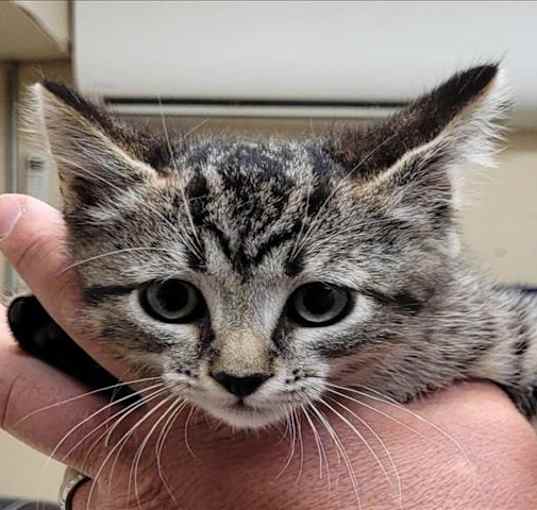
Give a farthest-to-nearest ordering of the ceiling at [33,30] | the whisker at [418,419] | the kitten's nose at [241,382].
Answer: the ceiling at [33,30], the whisker at [418,419], the kitten's nose at [241,382]

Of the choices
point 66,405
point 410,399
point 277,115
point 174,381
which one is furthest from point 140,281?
point 277,115

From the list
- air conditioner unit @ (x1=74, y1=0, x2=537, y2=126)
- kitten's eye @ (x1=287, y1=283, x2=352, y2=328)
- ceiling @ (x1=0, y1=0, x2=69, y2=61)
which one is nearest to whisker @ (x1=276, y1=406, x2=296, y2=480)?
kitten's eye @ (x1=287, y1=283, x2=352, y2=328)

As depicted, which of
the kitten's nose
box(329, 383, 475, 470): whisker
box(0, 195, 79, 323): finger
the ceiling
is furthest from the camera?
the ceiling

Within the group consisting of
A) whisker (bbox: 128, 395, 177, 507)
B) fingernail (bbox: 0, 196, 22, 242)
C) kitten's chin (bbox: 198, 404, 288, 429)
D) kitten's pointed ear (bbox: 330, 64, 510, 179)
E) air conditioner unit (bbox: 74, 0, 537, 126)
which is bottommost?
whisker (bbox: 128, 395, 177, 507)

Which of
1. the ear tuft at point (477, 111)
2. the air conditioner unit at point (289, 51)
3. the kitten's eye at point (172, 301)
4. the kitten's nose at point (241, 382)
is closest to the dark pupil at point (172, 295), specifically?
the kitten's eye at point (172, 301)

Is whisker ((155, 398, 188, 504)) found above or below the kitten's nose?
below

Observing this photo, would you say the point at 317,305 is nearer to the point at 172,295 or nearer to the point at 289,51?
the point at 172,295

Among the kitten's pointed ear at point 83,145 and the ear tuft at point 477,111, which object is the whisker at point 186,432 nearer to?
the kitten's pointed ear at point 83,145

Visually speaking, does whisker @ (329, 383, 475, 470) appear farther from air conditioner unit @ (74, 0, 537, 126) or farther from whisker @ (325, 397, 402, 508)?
air conditioner unit @ (74, 0, 537, 126)
